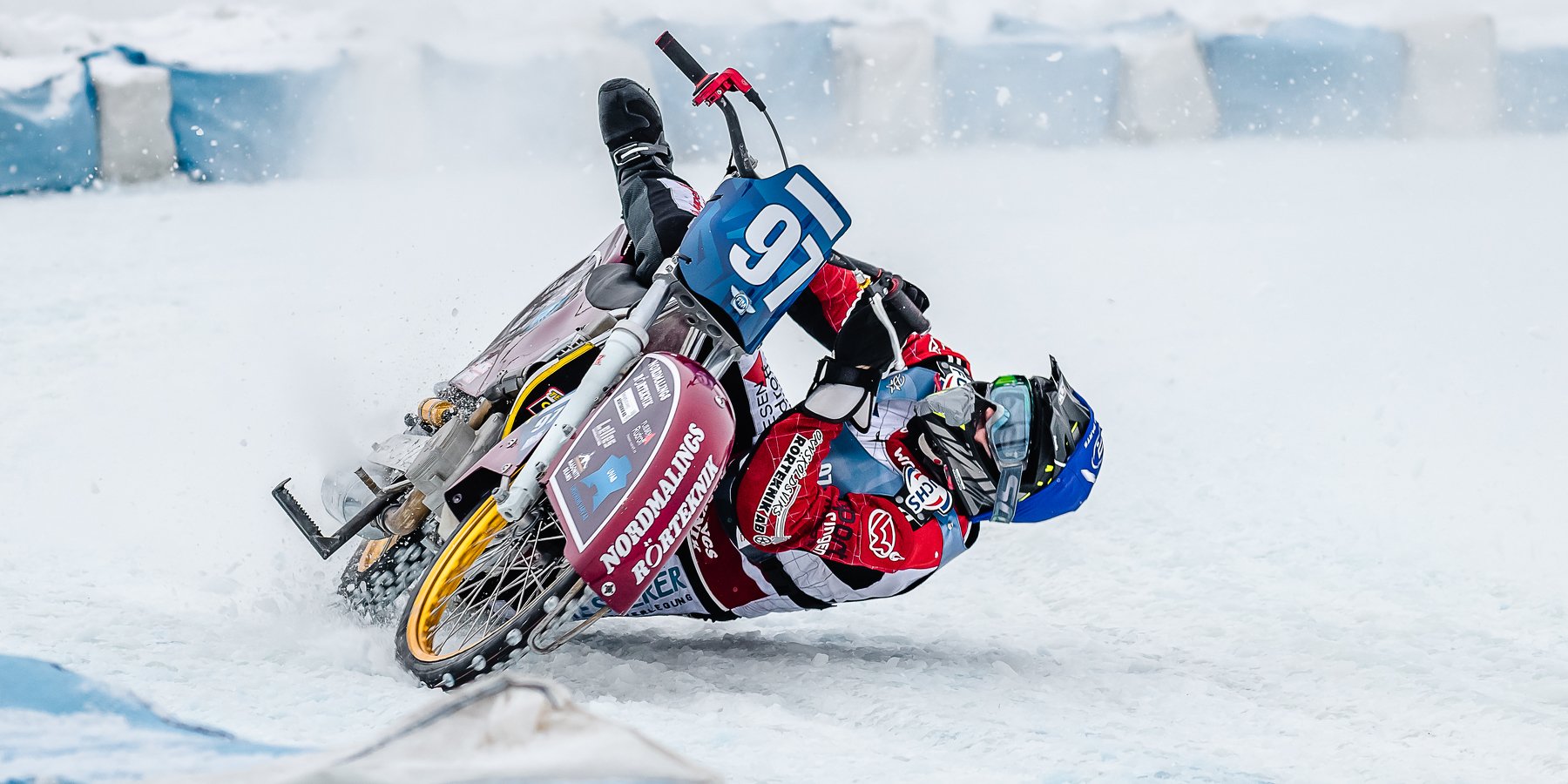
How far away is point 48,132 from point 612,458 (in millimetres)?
7378

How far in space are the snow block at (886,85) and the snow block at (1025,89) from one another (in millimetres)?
137

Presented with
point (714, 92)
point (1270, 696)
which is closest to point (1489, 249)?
point (1270, 696)

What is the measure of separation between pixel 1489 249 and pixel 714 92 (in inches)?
234

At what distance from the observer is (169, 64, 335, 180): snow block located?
28.4 ft

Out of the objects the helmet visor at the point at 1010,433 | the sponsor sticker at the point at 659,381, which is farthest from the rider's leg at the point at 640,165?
the helmet visor at the point at 1010,433

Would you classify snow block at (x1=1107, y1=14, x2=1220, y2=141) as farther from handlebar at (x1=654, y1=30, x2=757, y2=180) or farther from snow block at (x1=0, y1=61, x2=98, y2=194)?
handlebar at (x1=654, y1=30, x2=757, y2=180)

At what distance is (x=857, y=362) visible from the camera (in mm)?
3010

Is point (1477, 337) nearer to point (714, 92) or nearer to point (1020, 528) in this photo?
point (1020, 528)

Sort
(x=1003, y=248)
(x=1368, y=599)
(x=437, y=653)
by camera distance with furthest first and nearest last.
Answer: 1. (x=1003, y=248)
2. (x=1368, y=599)
3. (x=437, y=653)

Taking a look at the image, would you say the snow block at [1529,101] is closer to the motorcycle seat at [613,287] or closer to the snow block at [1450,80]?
the snow block at [1450,80]

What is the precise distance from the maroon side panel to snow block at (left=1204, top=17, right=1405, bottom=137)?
8389 millimetres

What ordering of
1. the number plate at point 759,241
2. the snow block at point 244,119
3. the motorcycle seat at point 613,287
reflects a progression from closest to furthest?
the number plate at point 759,241 < the motorcycle seat at point 613,287 < the snow block at point 244,119

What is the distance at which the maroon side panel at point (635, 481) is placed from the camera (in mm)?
2562

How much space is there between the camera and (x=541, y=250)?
24.2ft
